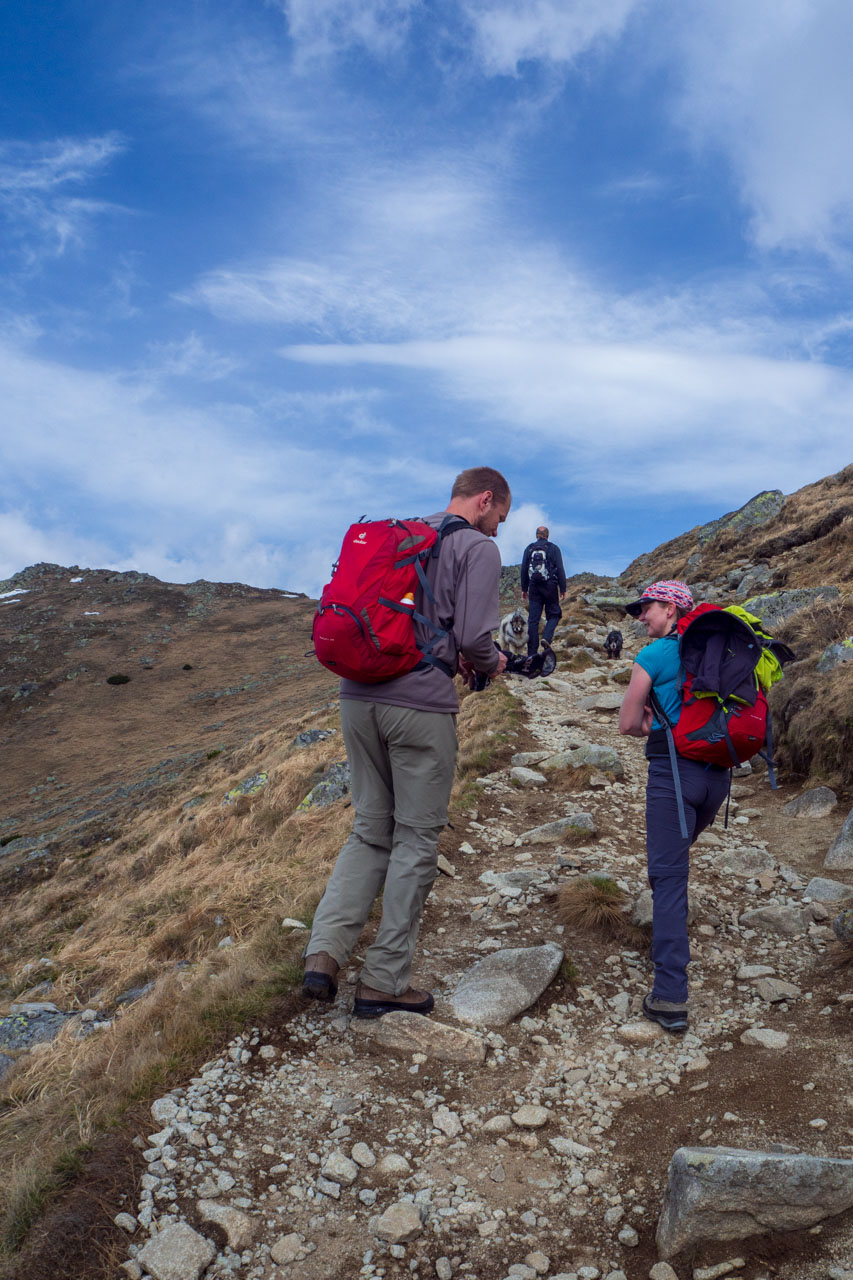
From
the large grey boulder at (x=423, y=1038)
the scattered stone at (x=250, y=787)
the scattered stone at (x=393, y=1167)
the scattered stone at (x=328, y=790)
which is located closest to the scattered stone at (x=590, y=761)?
the scattered stone at (x=328, y=790)

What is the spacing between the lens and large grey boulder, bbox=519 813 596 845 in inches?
306

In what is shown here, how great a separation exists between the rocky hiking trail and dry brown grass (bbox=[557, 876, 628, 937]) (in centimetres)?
8

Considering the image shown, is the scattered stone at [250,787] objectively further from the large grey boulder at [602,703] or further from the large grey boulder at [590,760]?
the large grey boulder at [590,760]

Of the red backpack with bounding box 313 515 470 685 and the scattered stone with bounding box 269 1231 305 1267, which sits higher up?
the red backpack with bounding box 313 515 470 685

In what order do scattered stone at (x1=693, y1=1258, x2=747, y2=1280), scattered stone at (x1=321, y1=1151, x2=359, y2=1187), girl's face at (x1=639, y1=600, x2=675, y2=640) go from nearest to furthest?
scattered stone at (x1=693, y1=1258, x2=747, y2=1280) < scattered stone at (x1=321, y1=1151, x2=359, y2=1187) < girl's face at (x1=639, y1=600, x2=675, y2=640)

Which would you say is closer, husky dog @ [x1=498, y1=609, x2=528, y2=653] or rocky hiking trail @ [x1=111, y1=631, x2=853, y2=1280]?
rocky hiking trail @ [x1=111, y1=631, x2=853, y2=1280]

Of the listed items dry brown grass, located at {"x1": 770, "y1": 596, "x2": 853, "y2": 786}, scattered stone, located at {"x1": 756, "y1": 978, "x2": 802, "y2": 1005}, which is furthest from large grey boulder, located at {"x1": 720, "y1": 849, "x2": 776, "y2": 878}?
scattered stone, located at {"x1": 756, "y1": 978, "x2": 802, "y2": 1005}

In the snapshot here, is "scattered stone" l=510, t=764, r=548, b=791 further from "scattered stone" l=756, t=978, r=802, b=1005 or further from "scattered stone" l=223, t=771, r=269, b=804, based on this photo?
"scattered stone" l=223, t=771, r=269, b=804

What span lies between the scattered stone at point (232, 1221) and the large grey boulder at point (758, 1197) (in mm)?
1526

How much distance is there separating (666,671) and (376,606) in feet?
5.80

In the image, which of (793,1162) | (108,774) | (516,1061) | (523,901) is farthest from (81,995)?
(108,774)

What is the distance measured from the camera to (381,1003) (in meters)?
4.40

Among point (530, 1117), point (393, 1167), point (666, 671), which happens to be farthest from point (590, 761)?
point (393, 1167)

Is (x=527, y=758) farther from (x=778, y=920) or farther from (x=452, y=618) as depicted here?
(x=452, y=618)
